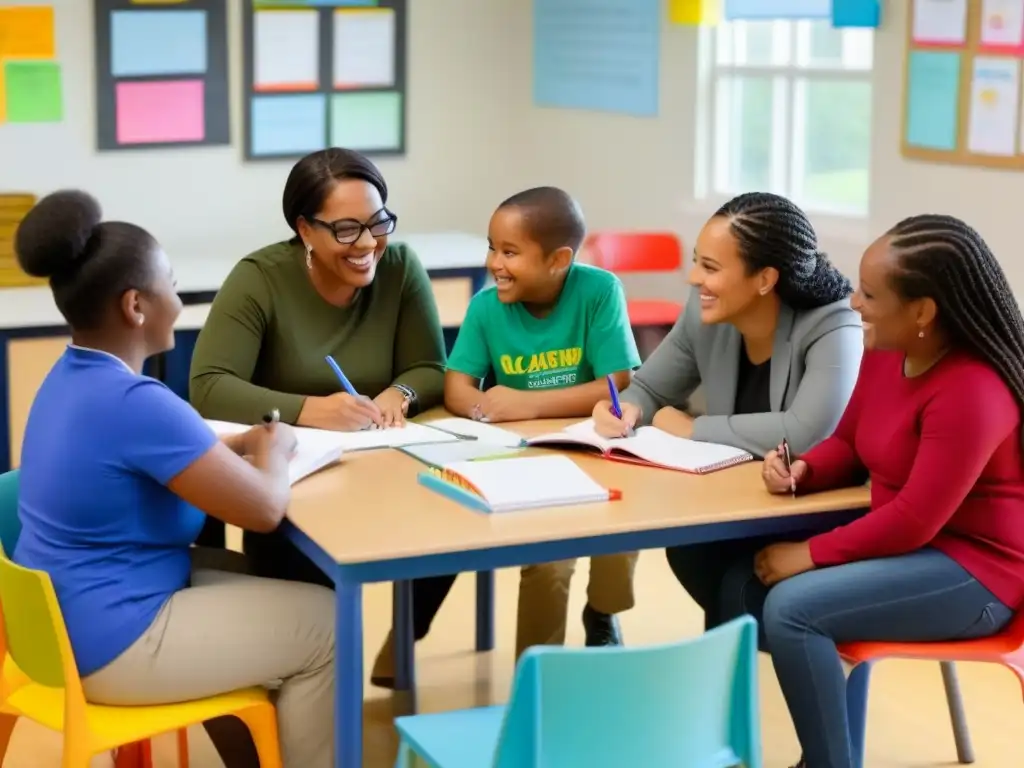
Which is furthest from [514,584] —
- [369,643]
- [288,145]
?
[288,145]

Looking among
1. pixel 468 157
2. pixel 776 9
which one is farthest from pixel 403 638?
pixel 468 157

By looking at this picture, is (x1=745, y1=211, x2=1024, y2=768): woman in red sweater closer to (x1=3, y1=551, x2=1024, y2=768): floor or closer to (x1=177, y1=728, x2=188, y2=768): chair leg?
(x1=3, y1=551, x2=1024, y2=768): floor

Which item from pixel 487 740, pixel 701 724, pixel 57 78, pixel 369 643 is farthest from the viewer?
pixel 57 78

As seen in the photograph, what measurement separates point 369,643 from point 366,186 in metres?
1.18

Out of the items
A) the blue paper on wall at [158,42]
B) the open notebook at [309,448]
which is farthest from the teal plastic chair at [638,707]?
the blue paper on wall at [158,42]

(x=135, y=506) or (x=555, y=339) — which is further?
(x=555, y=339)

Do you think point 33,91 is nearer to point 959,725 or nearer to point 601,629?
point 601,629

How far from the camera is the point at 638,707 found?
1848 millimetres

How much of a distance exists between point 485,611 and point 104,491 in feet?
4.80

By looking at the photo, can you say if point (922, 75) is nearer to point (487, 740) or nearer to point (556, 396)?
point (556, 396)

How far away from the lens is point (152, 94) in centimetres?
560

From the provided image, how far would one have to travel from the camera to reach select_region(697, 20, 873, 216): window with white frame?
4.87m

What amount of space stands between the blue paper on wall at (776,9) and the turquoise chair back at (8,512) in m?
2.99

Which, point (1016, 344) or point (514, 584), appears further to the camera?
point (514, 584)
